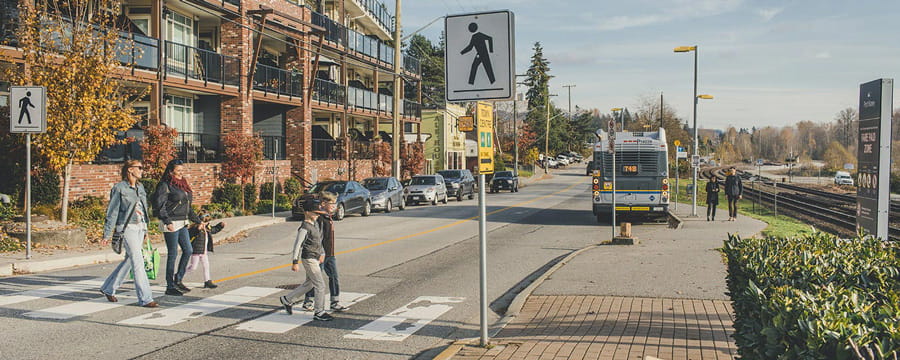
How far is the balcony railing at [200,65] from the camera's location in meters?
25.7

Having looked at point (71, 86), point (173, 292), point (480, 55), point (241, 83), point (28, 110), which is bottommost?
point (173, 292)

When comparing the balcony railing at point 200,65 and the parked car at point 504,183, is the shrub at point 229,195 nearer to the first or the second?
the balcony railing at point 200,65

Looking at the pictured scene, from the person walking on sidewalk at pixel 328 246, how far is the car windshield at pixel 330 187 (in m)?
16.3

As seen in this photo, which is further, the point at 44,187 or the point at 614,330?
the point at 44,187

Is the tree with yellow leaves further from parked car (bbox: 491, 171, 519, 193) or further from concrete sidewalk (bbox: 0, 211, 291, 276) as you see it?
parked car (bbox: 491, 171, 519, 193)

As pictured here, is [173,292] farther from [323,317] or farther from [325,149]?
[325,149]

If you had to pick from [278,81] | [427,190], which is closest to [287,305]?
[278,81]

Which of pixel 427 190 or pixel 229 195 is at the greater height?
pixel 229 195

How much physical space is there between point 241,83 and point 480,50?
81.3ft

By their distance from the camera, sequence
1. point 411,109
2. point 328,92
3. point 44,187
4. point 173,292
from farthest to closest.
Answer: point 411,109, point 328,92, point 44,187, point 173,292

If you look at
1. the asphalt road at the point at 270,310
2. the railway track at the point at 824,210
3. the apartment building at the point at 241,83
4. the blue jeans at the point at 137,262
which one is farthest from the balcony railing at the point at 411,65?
the blue jeans at the point at 137,262

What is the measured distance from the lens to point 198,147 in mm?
27703

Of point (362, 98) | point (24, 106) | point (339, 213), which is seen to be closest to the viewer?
point (24, 106)

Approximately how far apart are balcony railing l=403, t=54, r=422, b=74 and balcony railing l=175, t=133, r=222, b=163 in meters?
23.6
